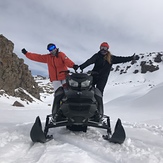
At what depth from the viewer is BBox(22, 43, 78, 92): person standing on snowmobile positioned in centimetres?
541

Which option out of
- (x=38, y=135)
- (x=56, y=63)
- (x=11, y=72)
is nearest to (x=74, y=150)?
(x=38, y=135)

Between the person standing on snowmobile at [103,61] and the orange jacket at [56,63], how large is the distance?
1.24ft

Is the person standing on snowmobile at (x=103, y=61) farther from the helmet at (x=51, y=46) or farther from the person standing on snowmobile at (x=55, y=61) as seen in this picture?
the helmet at (x=51, y=46)

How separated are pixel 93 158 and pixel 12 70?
26665 millimetres

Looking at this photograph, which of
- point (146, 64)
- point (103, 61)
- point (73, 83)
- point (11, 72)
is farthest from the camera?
point (146, 64)

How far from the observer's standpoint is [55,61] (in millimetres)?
5566

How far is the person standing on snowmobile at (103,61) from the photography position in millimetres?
5566

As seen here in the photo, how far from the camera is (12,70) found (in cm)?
2844

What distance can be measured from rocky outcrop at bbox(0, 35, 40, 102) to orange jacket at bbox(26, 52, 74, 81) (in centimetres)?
2069

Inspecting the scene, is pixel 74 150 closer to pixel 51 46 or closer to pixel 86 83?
pixel 86 83

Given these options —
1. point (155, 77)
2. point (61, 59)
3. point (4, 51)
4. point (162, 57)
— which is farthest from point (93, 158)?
point (162, 57)

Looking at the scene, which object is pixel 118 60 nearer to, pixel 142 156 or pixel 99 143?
pixel 99 143

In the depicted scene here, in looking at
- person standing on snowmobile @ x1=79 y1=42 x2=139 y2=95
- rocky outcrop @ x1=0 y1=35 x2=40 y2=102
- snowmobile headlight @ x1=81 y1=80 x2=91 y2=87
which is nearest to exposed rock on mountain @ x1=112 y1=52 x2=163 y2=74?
rocky outcrop @ x1=0 y1=35 x2=40 y2=102

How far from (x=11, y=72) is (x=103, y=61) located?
79.5ft
